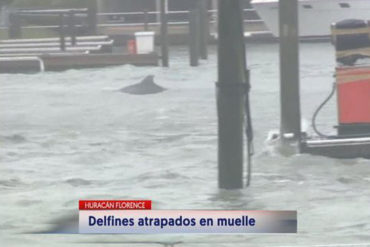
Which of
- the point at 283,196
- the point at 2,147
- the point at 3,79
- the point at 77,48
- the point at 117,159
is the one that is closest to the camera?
the point at 283,196

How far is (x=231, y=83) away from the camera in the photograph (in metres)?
9.48

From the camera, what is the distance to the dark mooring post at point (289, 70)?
12.2m

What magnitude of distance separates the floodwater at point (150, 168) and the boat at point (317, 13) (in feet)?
37.8

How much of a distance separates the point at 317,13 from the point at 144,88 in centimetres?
1521

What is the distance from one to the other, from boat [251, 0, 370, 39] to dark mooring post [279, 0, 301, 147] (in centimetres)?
2220

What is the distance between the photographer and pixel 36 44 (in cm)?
3353

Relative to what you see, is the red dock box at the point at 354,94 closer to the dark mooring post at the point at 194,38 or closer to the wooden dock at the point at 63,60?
the dark mooring post at the point at 194,38

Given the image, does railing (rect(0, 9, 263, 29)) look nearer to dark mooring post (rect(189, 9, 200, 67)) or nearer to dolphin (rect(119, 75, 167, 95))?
dark mooring post (rect(189, 9, 200, 67))

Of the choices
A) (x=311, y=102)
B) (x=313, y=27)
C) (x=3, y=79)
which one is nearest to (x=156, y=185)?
(x=311, y=102)

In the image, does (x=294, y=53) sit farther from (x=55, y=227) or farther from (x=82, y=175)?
(x=55, y=227)

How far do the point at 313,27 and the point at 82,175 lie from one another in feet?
85.4

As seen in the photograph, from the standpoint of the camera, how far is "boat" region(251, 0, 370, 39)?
3456cm
